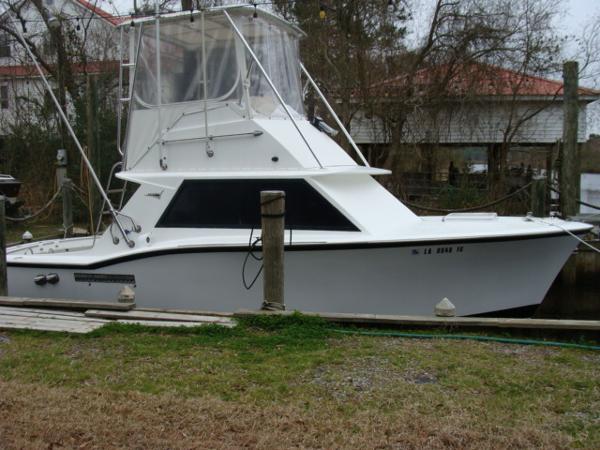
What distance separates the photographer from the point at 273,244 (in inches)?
223

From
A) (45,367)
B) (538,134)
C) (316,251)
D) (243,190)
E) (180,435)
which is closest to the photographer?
(180,435)

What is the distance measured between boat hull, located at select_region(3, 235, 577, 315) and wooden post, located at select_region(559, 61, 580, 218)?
3.94 m

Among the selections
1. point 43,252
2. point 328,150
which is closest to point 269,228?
point 328,150

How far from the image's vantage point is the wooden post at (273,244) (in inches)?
223

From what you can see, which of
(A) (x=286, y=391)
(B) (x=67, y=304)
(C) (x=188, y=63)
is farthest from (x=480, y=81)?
(A) (x=286, y=391)

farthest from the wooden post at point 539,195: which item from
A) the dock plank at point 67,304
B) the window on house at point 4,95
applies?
the window on house at point 4,95

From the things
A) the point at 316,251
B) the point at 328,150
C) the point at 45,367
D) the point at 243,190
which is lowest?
the point at 45,367

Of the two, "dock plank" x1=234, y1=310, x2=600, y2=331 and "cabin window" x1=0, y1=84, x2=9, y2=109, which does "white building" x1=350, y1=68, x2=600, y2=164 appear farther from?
"cabin window" x1=0, y1=84, x2=9, y2=109

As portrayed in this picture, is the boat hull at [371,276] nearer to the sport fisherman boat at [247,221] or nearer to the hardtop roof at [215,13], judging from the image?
the sport fisherman boat at [247,221]

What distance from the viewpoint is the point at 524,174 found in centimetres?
1806

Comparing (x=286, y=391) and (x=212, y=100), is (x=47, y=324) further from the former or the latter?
(x=212, y=100)

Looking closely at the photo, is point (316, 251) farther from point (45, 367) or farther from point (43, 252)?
point (43, 252)

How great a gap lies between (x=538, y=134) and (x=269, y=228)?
16.4 metres

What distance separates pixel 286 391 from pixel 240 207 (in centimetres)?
333
